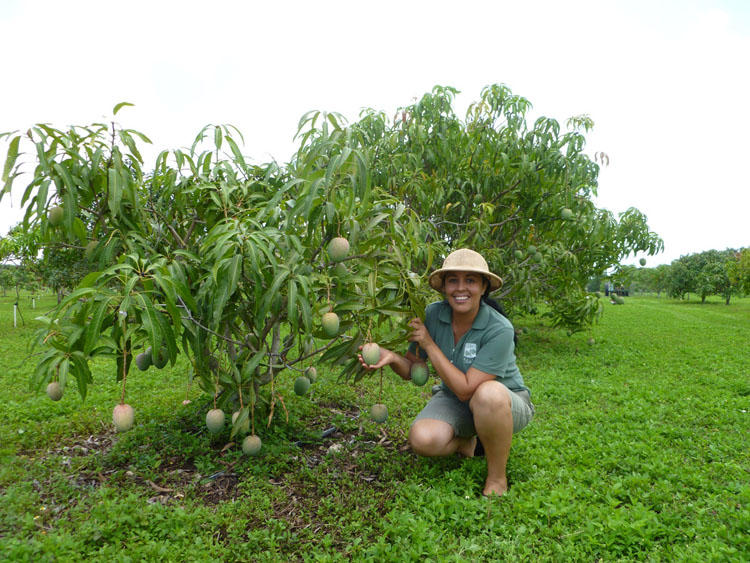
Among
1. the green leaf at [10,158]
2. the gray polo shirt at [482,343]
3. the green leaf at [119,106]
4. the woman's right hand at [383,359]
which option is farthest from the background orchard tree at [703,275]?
the green leaf at [10,158]

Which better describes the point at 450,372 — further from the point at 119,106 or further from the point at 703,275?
the point at 703,275

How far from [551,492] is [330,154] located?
1.78 metres

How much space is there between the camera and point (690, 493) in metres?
2.25

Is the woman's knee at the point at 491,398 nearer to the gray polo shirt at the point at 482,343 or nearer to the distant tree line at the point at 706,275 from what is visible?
the gray polo shirt at the point at 482,343

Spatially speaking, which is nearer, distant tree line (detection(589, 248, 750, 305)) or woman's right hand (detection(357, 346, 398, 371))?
woman's right hand (detection(357, 346, 398, 371))

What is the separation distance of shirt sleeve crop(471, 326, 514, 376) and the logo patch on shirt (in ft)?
0.19

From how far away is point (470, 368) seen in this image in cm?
224

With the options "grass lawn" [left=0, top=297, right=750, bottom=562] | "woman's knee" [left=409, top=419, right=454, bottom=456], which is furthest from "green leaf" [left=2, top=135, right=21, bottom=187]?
"woman's knee" [left=409, top=419, right=454, bottom=456]

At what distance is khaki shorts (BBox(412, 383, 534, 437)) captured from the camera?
229 cm

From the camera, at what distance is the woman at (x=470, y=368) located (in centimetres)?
215

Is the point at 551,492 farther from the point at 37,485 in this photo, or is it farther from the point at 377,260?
the point at 37,485

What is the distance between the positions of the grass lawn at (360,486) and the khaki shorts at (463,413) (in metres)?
0.22

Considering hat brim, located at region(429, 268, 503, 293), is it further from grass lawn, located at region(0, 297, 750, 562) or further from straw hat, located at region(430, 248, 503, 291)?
grass lawn, located at region(0, 297, 750, 562)

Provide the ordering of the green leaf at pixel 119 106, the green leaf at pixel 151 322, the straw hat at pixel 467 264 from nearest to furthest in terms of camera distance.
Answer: the green leaf at pixel 151 322
the green leaf at pixel 119 106
the straw hat at pixel 467 264
